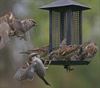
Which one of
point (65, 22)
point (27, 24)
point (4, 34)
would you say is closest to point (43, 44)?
point (65, 22)

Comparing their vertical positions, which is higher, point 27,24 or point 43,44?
point 27,24

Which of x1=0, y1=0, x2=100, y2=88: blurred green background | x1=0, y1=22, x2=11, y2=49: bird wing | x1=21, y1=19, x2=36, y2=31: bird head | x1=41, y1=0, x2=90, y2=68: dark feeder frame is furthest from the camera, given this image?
x1=0, y1=0, x2=100, y2=88: blurred green background

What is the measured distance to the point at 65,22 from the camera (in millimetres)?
4078

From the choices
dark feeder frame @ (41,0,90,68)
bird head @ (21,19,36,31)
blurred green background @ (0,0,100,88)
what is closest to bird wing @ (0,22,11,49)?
bird head @ (21,19,36,31)

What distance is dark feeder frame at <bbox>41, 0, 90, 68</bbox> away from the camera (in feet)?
13.0

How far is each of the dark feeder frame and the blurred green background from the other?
3.07m

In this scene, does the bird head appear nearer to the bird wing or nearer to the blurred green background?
the bird wing

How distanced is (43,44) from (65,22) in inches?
125

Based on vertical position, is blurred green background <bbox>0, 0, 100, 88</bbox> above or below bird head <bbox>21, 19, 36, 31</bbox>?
below

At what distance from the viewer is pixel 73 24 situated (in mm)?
4094

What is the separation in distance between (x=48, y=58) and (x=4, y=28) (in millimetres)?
699

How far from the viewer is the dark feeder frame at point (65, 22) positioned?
13.0 feet

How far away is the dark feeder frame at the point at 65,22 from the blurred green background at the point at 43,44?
3.07 meters

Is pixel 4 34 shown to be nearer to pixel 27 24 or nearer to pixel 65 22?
pixel 27 24
